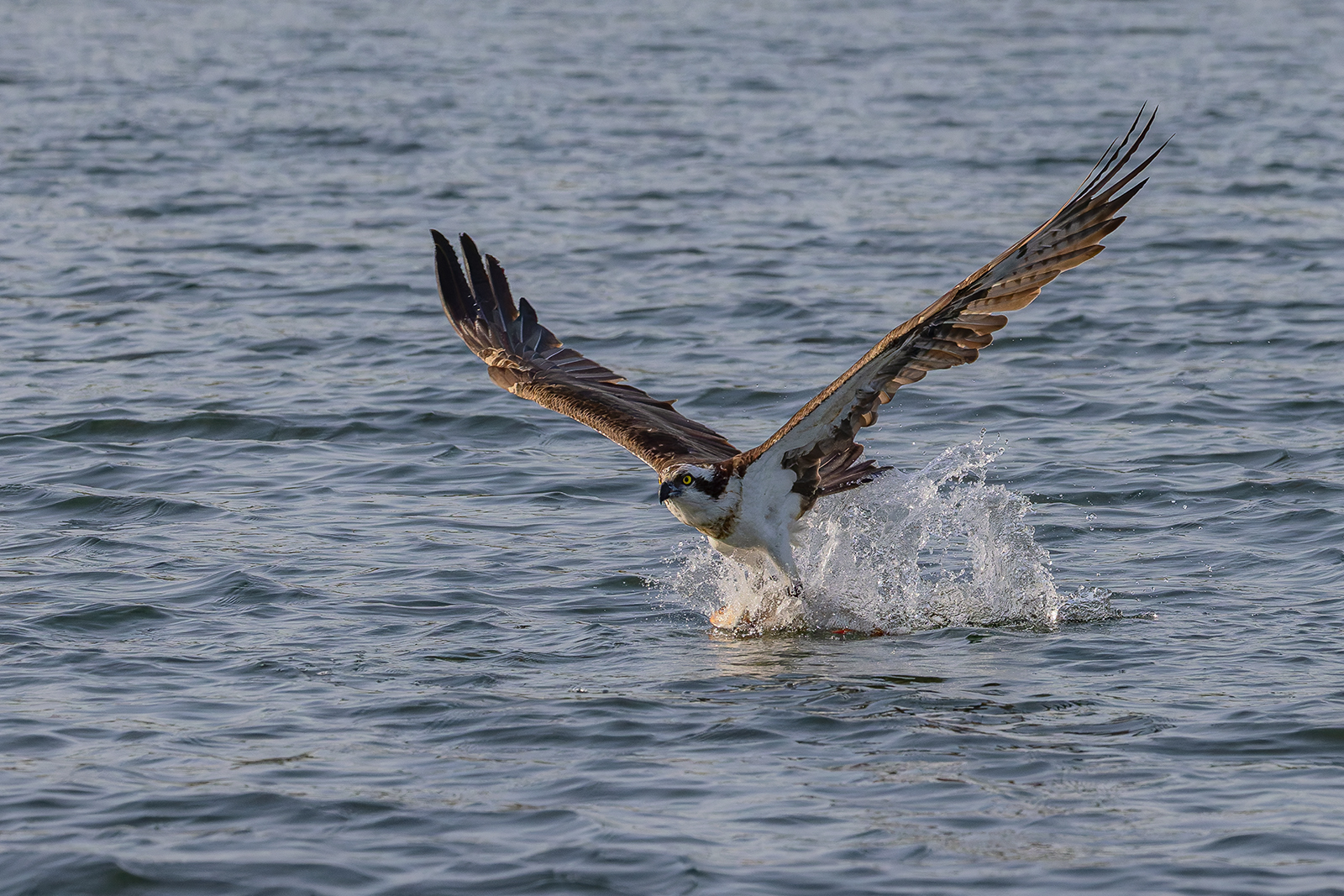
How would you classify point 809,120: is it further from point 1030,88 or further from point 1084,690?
point 1084,690

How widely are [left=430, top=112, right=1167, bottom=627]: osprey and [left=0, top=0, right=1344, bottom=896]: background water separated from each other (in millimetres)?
587

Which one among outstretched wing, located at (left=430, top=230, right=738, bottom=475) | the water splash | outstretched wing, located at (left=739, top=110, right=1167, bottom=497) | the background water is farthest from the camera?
outstretched wing, located at (left=430, top=230, right=738, bottom=475)

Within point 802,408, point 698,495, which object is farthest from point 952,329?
point 698,495

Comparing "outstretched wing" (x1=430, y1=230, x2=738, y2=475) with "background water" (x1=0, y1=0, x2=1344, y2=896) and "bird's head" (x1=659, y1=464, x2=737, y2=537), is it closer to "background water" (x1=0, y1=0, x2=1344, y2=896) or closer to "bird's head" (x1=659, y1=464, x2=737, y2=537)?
"bird's head" (x1=659, y1=464, x2=737, y2=537)

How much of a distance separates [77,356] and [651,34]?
58.8 ft

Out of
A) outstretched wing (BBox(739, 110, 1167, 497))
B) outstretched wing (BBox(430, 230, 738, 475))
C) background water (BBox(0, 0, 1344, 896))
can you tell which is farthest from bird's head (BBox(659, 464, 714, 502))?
background water (BBox(0, 0, 1344, 896))

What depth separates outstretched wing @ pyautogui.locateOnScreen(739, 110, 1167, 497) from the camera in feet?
27.0

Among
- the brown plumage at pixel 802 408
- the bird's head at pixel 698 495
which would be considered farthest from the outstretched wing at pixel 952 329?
the bird's head at pixel 698 495

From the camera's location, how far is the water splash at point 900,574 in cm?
967

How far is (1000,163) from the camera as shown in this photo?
69.2ft

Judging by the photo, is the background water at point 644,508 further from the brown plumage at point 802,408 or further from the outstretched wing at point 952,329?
the outstretched wing at point 952,329

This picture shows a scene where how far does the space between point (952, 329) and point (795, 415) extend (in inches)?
→ 45.4

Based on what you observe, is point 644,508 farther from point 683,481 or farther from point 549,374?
point 683,481

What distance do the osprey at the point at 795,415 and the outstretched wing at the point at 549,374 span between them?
1 cm
